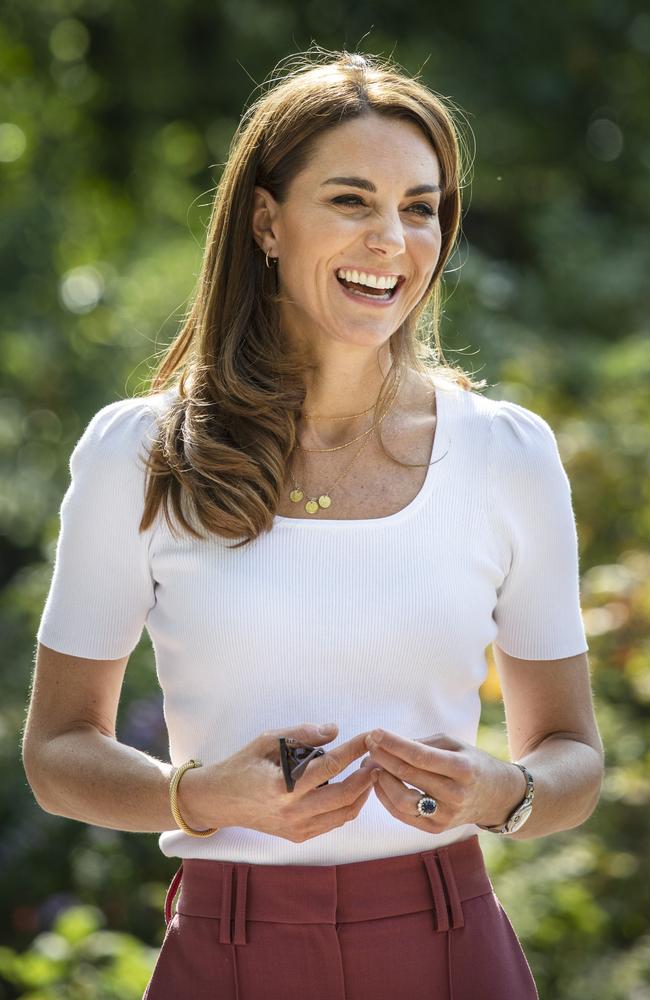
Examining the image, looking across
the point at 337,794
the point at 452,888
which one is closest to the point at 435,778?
the point at 337,794

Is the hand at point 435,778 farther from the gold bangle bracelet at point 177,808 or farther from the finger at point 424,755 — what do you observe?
the gold bangle bracelet at point 177,808

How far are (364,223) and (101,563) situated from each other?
0.67m

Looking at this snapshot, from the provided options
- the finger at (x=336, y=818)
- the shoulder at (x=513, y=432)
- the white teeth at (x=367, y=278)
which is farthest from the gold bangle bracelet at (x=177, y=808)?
the white teeth at (x=367, y=278)

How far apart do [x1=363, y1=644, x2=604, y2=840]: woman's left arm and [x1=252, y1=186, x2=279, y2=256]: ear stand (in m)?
0.78

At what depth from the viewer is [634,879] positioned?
3908 millimetres

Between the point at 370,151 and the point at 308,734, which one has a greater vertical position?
the point at 370,151

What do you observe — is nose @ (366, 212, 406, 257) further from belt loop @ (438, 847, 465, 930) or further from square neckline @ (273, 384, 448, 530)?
A: belt loop @ (438, 847, 465, 930)

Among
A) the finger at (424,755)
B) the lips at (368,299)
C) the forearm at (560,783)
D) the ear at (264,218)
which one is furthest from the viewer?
the ear at (264,218)

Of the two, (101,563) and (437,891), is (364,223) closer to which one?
(101,563)

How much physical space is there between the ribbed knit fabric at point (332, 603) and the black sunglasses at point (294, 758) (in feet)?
0.57

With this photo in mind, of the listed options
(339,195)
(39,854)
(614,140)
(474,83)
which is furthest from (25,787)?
(614,140)

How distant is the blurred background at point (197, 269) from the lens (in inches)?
153

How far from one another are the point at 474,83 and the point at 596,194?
1.17m

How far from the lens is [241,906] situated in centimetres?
189
